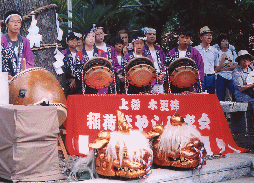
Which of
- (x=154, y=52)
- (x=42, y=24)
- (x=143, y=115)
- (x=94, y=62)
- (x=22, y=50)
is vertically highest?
(x=42, y=24)

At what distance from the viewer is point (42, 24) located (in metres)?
6.21

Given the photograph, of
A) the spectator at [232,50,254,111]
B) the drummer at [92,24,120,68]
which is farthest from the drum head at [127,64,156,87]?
the spectator at [232,50,254,111]

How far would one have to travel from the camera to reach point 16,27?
205 inches

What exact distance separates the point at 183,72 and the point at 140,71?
654mm

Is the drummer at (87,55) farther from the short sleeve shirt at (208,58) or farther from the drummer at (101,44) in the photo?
the short sleeve shirt at (208,58)

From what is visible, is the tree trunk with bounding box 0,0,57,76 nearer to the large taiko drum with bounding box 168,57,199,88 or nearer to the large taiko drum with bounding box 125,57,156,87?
the large taiko drum with bounding box 125,57,156,87

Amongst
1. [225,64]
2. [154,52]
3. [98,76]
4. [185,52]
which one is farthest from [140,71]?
[225,64]

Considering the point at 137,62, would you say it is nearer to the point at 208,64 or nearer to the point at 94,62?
the point at 94,62

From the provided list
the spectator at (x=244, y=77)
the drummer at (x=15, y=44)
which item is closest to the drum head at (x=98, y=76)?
the drummer at (x=15, y=44)

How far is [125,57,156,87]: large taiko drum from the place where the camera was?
5004mm

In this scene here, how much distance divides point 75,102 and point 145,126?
1032mm

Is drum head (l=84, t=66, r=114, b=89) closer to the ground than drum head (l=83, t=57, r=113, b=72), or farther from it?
closer to the ground

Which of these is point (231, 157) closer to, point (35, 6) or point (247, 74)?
point (247, 74)

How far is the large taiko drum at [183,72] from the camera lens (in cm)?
511
